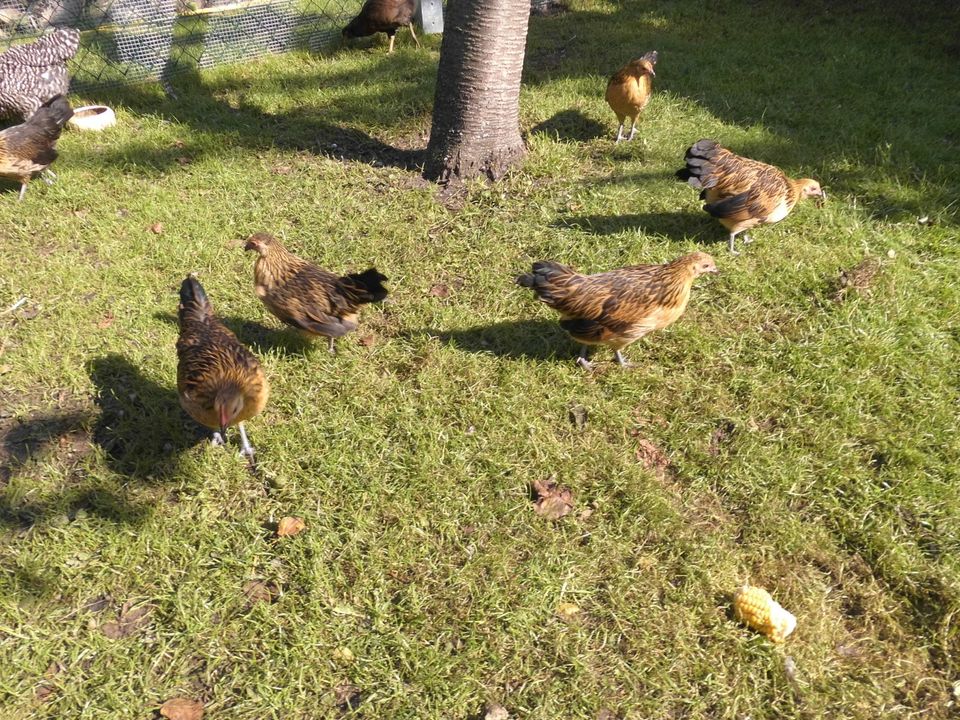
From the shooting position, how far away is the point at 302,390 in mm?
4109

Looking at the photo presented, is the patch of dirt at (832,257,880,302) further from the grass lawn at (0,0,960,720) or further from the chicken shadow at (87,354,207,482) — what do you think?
the chicken shadow at (87,354,207,482)

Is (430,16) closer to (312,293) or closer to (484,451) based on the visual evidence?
(312,293)

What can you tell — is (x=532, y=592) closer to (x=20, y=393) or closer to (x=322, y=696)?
(x=322, y=696)

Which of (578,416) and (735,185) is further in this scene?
(735,185)

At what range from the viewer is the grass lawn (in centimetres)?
287

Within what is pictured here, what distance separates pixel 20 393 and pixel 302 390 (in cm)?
184

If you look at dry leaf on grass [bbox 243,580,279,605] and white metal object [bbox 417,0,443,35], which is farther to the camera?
white metal object [bbox 417,0,443,35]

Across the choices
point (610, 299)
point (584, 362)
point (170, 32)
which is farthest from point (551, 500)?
point (170, 32)

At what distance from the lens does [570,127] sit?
6887 mm

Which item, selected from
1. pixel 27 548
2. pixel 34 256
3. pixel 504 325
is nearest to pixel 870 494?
pixel 504 325

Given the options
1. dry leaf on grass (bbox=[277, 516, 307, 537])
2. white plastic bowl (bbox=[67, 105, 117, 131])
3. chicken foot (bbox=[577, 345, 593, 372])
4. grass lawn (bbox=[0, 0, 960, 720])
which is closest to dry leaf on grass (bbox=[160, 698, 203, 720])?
grass lawn (bbox=[0, 0, 960, 720])

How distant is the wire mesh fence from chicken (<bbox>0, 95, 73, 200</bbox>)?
2.29 meters

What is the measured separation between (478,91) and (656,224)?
1956 millimetres

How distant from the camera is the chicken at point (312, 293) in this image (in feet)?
13.2
